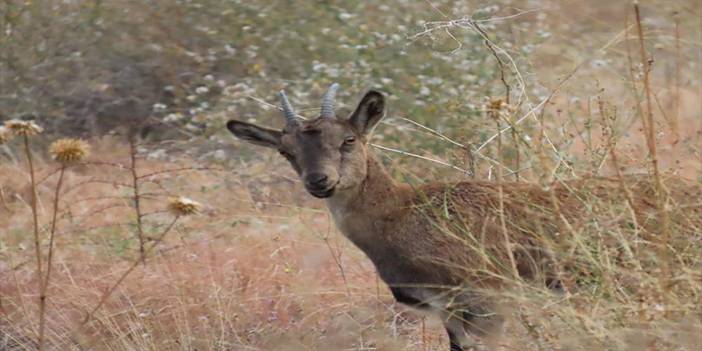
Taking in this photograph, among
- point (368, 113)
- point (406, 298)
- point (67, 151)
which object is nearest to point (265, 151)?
point (368, 113)

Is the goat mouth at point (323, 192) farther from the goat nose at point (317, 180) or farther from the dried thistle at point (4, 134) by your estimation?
the dried thistle at point (4, 134)

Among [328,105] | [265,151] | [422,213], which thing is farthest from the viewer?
[265,151]

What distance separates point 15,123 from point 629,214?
2781 mm

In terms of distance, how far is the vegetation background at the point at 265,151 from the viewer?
7203mm

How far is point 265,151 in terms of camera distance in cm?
1248

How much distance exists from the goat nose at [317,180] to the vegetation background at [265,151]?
42 cm

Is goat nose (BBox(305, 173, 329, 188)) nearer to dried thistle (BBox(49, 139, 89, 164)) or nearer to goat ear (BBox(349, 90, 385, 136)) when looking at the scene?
goat ear (BBox(349, 90, 385, 136))

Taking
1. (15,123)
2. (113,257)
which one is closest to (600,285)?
(15,123)

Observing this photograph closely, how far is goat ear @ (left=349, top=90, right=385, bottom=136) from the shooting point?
292 inches

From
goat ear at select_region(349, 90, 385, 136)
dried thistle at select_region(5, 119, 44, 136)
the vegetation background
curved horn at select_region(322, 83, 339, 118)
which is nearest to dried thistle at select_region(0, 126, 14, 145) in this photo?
dried thistle at select_region(5, 119, 44, 136)

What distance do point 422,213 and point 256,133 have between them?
1111 mm

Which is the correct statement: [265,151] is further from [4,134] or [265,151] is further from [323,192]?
[4,134]

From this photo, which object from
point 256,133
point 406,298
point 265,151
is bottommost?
point 265,151

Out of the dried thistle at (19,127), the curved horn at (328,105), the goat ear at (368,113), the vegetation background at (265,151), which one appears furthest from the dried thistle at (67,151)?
the goat ear at (368,113)
